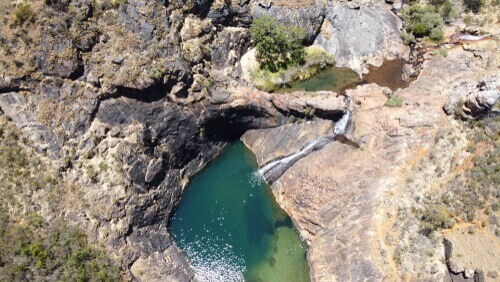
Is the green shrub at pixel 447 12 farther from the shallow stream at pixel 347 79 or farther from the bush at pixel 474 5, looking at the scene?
the shallow stream at pixel 347 79

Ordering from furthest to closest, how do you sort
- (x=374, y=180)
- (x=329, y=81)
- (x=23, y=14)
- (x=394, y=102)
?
(x=329, y=81)
(x=394, y=102)
(x=374, y=180)
(x=23, y=14)

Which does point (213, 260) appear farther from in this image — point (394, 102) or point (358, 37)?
point (358, 37)

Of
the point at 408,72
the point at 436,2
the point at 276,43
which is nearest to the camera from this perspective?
the point at 276,43

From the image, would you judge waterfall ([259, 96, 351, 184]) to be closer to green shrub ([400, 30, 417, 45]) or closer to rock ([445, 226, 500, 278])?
green shrub ([400, 30, 417, 45])

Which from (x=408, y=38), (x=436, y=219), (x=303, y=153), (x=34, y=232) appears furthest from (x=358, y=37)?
(x=34, y=232)

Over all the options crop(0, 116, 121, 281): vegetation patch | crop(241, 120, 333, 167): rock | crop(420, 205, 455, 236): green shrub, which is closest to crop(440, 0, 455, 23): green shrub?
crop(241, 120, 333, 167): rock

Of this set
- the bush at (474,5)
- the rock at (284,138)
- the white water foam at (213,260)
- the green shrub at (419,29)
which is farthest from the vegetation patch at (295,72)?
the bush at (474,5)
